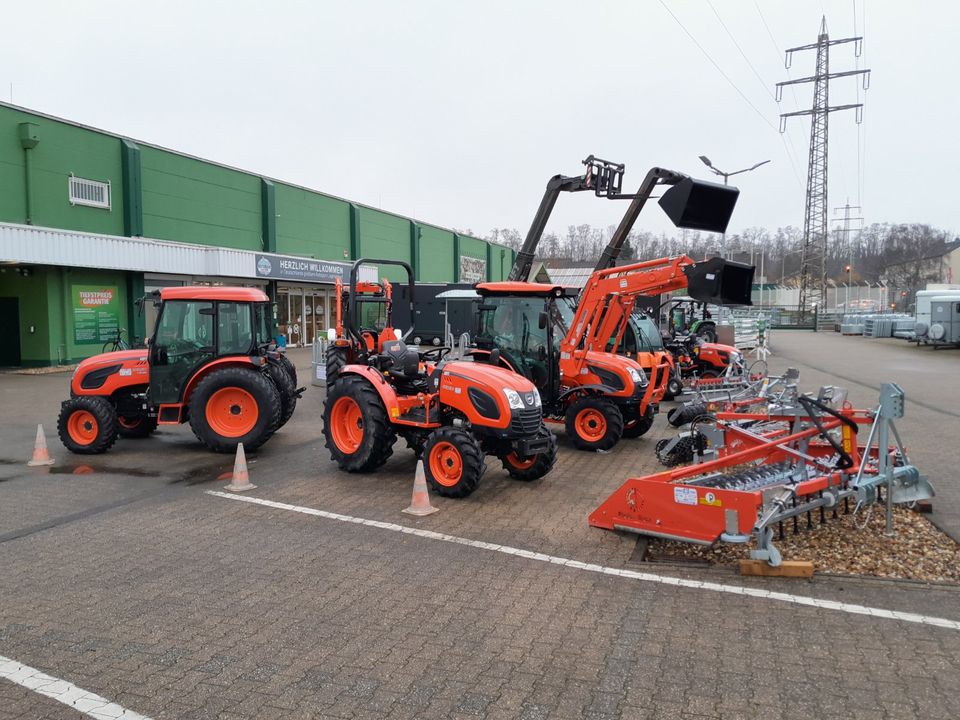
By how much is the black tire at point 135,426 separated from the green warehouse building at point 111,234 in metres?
5.42

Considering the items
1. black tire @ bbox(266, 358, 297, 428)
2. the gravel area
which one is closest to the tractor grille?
the gravel area

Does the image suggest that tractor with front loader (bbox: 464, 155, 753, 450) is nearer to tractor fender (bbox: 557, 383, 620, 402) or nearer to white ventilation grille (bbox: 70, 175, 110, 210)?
tractor fender (bbox: 557, 383, 620, 402)

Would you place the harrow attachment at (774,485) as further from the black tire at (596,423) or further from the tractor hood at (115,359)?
the tractor hood at (115,359)

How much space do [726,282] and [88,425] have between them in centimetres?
801

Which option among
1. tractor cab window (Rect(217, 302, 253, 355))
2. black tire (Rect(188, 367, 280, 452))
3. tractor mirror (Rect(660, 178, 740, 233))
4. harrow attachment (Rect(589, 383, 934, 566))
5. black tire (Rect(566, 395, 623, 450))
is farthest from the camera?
black tire (Rect(566, 395, 623, 450))

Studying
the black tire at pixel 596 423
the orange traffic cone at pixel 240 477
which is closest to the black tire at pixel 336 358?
the black tire at pixel 596 423

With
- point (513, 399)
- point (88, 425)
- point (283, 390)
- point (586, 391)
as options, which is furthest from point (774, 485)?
point (88, 425)

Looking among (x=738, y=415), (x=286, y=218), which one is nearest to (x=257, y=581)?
(x=738, y=415)

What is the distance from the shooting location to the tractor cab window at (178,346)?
9102 millimetres

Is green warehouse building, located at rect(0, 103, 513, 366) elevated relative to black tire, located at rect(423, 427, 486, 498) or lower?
elevated

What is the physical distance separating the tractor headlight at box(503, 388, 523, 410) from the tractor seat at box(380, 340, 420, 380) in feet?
4.92

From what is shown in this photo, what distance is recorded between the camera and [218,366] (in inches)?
364

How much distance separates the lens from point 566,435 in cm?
1045

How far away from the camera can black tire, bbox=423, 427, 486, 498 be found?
6.89 m
